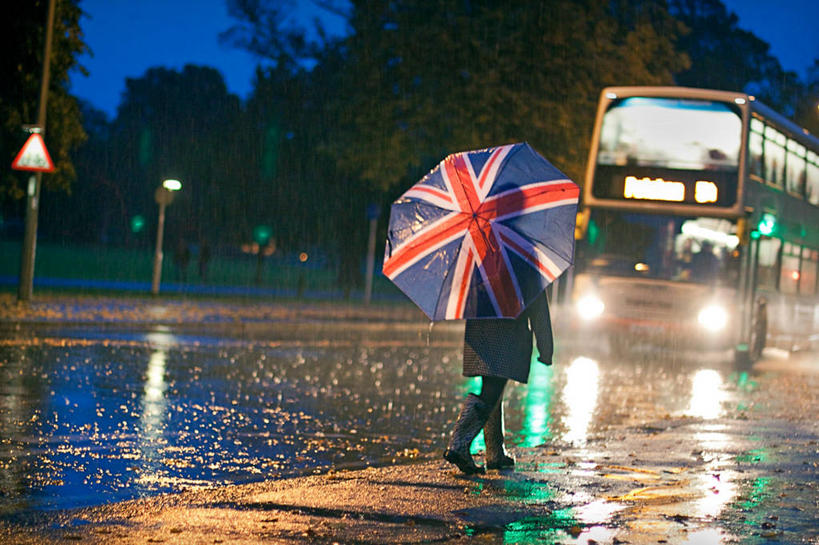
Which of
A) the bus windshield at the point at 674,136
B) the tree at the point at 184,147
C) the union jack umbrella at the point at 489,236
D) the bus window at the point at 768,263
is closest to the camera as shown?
the union jack umbrella at the point at 489,236

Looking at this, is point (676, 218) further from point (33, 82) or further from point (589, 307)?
point (33, 82)

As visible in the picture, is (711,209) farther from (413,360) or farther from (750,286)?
(413,360)

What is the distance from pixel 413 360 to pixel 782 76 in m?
47.6

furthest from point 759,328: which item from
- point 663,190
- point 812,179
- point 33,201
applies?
point 33,201

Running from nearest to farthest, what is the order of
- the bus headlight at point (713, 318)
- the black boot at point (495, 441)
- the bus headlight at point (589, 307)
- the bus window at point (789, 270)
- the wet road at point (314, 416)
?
the wet road at point (314, 416)
the black boot at point (495, 441)
the bus headlight at point (713, 318)
the bus headlight at point (589, 307)
the bus window at point (789, 270)

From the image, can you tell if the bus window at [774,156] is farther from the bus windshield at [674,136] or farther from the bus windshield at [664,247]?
the bus windshield at [664,247]

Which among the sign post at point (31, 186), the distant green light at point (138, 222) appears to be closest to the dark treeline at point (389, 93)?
the sign post at point (31, 186)

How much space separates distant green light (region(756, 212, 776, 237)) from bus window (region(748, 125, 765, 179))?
0.74 meters

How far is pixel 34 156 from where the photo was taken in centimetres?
2273

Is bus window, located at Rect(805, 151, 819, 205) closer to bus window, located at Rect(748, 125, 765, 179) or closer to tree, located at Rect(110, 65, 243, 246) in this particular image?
bus window, located at Rect(748, 125, 765, 179)

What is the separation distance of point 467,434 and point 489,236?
4.29 feet

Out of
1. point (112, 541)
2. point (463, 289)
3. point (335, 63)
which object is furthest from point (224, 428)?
point (335, 63)

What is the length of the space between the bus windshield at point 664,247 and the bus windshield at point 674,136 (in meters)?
0.91

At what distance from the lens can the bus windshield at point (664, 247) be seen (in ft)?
68.3
